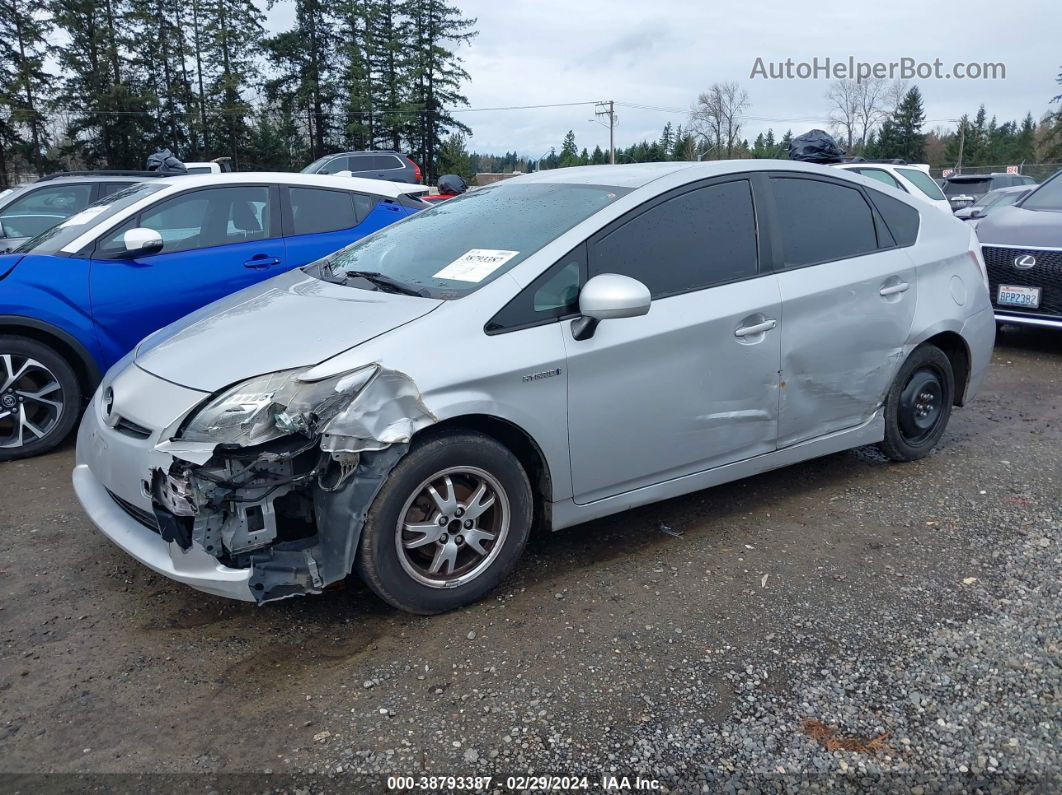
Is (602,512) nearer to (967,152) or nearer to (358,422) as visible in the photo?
(358,422)

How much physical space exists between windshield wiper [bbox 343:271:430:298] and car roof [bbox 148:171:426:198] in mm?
2388

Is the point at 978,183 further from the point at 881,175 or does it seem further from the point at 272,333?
the point at 272,333

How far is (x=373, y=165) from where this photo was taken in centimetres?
2341

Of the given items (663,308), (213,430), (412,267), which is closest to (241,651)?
(213,430)

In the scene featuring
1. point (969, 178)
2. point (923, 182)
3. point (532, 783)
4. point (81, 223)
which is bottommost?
point (532, 783)

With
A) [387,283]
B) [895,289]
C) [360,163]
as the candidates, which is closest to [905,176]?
[895,289]

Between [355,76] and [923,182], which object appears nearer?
[923,182]

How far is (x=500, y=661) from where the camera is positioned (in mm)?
2820

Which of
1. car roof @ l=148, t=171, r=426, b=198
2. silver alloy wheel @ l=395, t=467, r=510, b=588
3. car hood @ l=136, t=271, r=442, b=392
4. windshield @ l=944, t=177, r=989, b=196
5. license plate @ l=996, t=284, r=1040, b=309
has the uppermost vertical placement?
windshield @ l=944, t=177, r=989, b=196

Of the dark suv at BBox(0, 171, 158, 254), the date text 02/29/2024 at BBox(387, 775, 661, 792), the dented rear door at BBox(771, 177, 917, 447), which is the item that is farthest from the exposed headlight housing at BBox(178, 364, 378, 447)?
the dark suv at BBox(0, 171, 158, 254)

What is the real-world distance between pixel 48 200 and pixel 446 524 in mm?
7096

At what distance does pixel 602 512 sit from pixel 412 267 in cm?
138

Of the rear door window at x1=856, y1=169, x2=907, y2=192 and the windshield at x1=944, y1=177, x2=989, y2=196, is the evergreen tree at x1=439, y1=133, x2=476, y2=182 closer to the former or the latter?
the windshield at x1=944, y1=177, x2=989, y2=196

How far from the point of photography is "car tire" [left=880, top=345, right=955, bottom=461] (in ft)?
14.7
